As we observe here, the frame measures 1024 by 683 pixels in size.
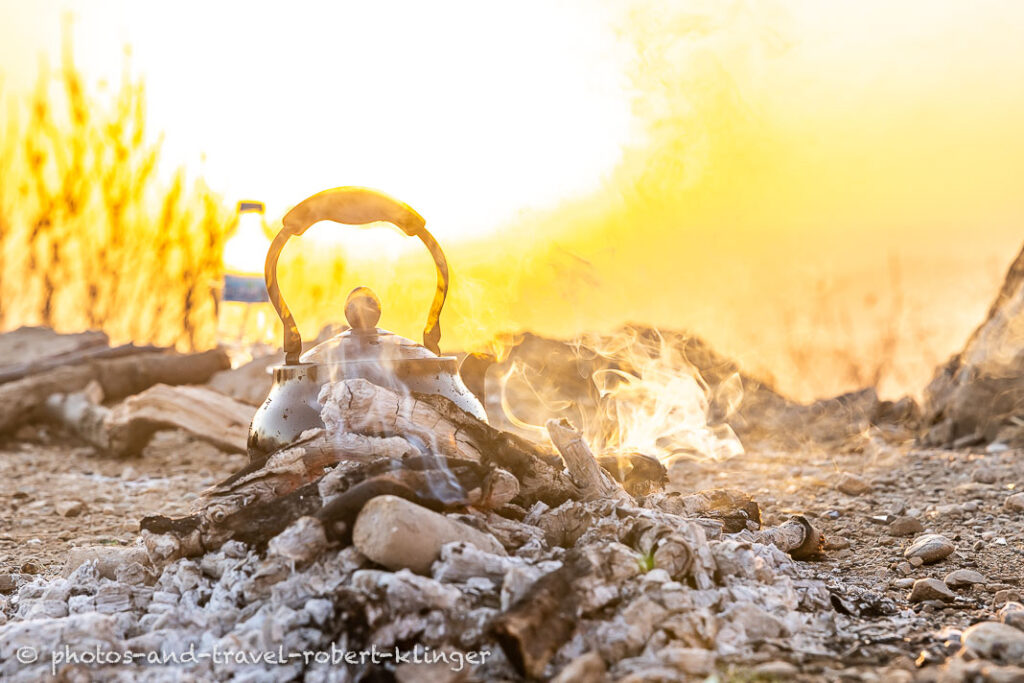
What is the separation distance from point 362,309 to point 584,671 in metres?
1.83

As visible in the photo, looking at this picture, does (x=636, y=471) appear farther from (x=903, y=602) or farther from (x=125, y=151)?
(x=125, y=151)

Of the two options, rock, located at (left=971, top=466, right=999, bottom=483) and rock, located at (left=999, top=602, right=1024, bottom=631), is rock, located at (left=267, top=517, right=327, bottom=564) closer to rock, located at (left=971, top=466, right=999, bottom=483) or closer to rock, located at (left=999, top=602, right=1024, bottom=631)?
rock, located at (left=999, top=602, right=1024, bottom=631)

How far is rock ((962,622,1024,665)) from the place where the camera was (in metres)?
1.99

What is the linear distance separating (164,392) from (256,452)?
4376mm

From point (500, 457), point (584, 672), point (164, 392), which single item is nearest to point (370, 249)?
point (164, 392)

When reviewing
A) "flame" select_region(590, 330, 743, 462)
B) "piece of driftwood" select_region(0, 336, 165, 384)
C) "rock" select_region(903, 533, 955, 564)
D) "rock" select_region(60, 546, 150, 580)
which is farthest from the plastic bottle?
"rock" select_region(903, 533, 955, 564)

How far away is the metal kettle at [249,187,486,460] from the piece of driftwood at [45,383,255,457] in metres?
3.93

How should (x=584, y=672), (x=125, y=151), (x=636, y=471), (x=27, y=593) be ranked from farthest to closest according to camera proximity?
1. (x=125, y=151)
2. (x=636, y=471)
3. (x=27, y=593)
4. (x=584, y=672)

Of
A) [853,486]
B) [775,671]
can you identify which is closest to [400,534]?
[775,671]

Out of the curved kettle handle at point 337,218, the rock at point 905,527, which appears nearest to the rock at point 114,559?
the curved kettle handle at point 337,218

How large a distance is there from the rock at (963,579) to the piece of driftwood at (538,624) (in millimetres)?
1661

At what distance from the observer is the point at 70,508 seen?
4863mm

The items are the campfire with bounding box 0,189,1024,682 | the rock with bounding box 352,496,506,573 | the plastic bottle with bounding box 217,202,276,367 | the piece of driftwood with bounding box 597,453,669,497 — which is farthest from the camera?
the plastic bottle with bounding box 217,202,276,367

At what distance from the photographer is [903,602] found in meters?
2.71
